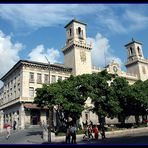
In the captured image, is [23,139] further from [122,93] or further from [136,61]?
[136,61]

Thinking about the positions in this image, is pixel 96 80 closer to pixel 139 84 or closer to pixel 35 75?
pixel 139 84

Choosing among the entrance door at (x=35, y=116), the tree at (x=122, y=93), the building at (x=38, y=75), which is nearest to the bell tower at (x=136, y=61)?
the building at (x=38, y=75)

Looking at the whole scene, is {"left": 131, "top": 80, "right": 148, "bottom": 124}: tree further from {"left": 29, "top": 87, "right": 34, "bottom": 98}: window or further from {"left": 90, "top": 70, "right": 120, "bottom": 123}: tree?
{"left": 29, "top": 87, "right": 34, "bottom": 98}: window

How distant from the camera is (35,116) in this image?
1869 inches

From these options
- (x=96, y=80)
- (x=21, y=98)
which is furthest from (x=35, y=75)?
(x=96, y=80)

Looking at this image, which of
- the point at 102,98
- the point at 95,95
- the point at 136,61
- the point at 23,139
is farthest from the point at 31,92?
the point at 136,61

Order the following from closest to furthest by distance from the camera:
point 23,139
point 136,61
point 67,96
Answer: point 23,139 → point 67,96 → point 136,61

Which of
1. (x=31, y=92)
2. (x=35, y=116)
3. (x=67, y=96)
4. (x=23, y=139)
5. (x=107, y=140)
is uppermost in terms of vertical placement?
(x=31, y=92)

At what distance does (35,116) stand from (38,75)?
908 centimetres

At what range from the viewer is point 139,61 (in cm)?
7150

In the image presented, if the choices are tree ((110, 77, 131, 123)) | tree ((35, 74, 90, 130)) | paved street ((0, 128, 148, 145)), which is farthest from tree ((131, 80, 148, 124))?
paved street ((0, 128, 148, 145))

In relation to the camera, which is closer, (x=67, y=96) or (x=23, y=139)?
(x=23, y=139)

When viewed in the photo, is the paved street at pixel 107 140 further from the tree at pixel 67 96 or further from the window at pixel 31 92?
the window at pixel 31 92

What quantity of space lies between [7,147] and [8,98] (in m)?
56.6
